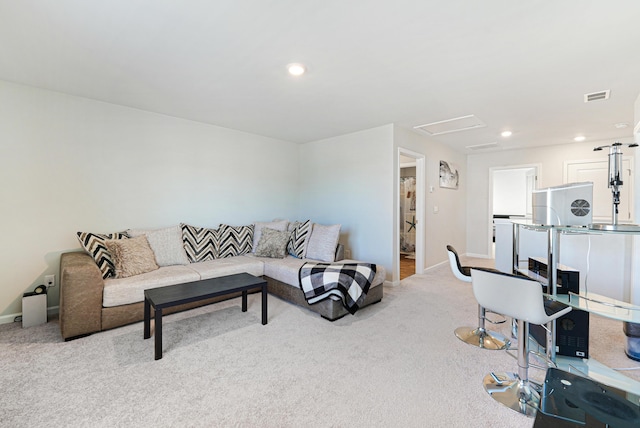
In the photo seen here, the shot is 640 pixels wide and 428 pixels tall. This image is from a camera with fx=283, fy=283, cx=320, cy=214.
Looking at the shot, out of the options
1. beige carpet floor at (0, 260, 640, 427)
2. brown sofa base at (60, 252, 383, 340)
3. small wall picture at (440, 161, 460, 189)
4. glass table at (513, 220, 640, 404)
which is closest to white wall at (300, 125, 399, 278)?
beige carpet floor at (0, 260, 640, 427)

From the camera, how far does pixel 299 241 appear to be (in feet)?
13.6

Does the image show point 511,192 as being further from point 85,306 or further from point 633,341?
point 85,306

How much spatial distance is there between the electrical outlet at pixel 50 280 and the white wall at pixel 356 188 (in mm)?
3614

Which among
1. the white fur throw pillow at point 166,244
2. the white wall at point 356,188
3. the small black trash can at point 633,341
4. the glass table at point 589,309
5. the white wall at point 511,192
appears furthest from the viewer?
the white wall at point 511,192

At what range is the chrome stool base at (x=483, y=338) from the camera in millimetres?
2396

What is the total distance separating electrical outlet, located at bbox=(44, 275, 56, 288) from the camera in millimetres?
2984

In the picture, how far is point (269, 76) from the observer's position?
2594 mm

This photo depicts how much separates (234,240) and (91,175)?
1863 millimetres

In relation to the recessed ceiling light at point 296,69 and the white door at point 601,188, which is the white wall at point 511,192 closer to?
the white door at point 601,188

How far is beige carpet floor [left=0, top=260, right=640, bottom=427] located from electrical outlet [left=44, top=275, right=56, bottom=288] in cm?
39

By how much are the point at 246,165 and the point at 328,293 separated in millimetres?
2776

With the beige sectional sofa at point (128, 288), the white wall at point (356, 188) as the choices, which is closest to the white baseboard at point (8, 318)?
the beige sectional sofa at point (128, 288)

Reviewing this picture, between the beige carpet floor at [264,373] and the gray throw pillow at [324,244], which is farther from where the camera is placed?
the gray throw pillow at [324,244]

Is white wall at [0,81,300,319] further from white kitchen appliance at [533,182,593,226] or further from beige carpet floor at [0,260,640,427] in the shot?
white kitchen appliance at [533,182,593,226]
